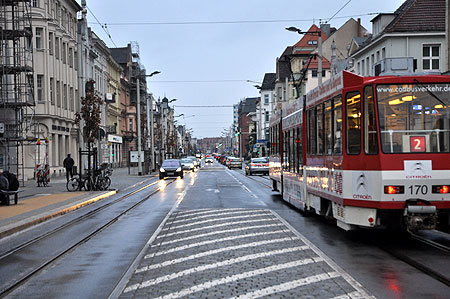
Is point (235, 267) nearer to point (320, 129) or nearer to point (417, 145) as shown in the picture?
point (417, 145)

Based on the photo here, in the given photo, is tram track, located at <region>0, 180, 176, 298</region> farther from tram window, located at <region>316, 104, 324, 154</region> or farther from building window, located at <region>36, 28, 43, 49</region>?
building window, located at <region>36, 28, 43, 49</region>

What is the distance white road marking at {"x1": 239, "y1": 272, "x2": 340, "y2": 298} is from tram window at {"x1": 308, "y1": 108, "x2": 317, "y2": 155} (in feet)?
21.4

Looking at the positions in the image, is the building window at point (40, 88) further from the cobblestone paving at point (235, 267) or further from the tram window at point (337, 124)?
the tram window at point (337, 124)

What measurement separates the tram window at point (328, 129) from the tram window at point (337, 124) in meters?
0.36

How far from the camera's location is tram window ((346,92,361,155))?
36.6 feet

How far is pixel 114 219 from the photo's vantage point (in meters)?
16.8

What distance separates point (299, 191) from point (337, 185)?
5334 mm

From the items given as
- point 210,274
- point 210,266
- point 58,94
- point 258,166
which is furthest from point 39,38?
point 210,274

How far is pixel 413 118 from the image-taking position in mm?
10836

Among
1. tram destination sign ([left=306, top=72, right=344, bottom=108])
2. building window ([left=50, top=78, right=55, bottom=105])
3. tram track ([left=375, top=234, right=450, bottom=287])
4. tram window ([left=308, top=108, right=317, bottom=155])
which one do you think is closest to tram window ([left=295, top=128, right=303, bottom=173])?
tram window ([left=308, top=108, right=317, bottom=155])

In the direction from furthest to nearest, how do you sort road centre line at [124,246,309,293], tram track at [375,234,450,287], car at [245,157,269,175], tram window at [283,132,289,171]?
1. car at [245,157,269,175]
2. tram window at [283,132,289,171]
3. tram track at [375,234,450,287]
4. road centre line at [124,246,309,293]

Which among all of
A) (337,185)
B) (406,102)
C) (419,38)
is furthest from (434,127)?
(419,38)

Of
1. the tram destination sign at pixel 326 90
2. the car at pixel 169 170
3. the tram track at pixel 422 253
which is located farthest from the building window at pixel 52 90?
the tram track at pixel 422 253

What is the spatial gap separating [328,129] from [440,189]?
9.80 ft
